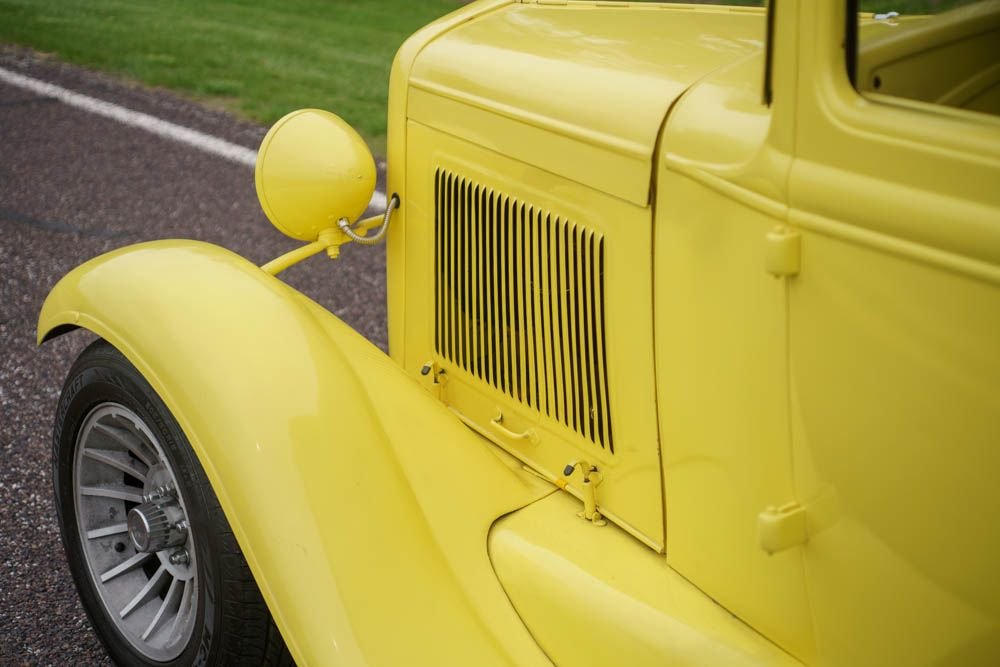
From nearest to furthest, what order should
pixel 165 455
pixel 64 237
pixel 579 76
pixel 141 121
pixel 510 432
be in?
pixel 579 76 < pixel 165 455 < pixel 510 432 < pixel 64 237 < pixel 141 121

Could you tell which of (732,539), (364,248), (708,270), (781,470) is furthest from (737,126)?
(364,248)

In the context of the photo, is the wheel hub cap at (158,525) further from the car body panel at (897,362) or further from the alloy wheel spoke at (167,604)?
the car body panel at (897,362)

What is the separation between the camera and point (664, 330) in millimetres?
1743

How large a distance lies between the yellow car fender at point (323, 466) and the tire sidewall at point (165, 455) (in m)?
0.08

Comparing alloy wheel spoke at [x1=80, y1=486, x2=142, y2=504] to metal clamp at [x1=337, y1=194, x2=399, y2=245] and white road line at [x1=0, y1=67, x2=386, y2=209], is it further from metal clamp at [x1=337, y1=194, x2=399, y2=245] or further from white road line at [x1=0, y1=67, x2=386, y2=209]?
white road line at [x1=0, y1=67, x2=386, y2=209]

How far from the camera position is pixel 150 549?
2.19 m

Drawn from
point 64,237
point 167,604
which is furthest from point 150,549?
point 64,237

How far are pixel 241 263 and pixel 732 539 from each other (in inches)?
41.4

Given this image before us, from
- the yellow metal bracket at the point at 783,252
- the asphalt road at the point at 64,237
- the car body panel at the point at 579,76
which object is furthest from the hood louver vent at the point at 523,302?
the asphalt road at the point at 64,237

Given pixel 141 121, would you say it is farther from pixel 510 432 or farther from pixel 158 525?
pixel 510 432

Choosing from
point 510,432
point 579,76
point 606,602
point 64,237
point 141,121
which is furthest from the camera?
point 141,121

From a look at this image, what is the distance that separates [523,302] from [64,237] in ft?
10.8

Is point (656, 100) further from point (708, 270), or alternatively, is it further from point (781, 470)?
point (781, 470)

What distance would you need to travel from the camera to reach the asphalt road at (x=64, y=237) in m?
2.79
